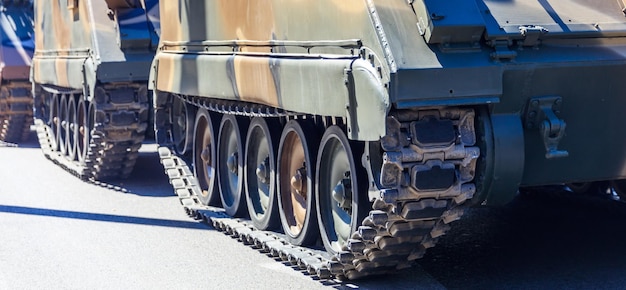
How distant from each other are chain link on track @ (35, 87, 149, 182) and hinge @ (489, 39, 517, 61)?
250 inches

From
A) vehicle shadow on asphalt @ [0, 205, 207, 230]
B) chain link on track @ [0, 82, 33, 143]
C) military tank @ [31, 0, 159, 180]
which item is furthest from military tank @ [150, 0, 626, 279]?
chain link on track @ [0, 82, 33, 143]

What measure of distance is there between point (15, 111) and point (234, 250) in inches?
415

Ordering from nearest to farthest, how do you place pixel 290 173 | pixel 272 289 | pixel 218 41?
pixel 272 289 → pixel 290 173 → pixel 218 41

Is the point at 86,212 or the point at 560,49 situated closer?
the point at 560,49

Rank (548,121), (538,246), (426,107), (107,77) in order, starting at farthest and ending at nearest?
(107,77) → (538,246) → (548,121) → (426,107)

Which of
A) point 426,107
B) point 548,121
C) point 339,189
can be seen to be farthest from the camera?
point 339,189

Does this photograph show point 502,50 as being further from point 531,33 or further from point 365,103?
point 365,103

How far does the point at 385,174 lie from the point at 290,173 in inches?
87.3

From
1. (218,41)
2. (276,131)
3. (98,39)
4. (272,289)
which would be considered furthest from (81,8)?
(272,289)

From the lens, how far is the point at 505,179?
5617mm

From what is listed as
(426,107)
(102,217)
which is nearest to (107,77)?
(102,217)

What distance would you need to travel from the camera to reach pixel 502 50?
5.56 metres

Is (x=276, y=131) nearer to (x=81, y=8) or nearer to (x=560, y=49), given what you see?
(x=560, y=49)

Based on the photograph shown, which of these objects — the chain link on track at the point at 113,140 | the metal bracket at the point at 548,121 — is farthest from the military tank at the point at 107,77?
the metal bracket at the point at 548,121
